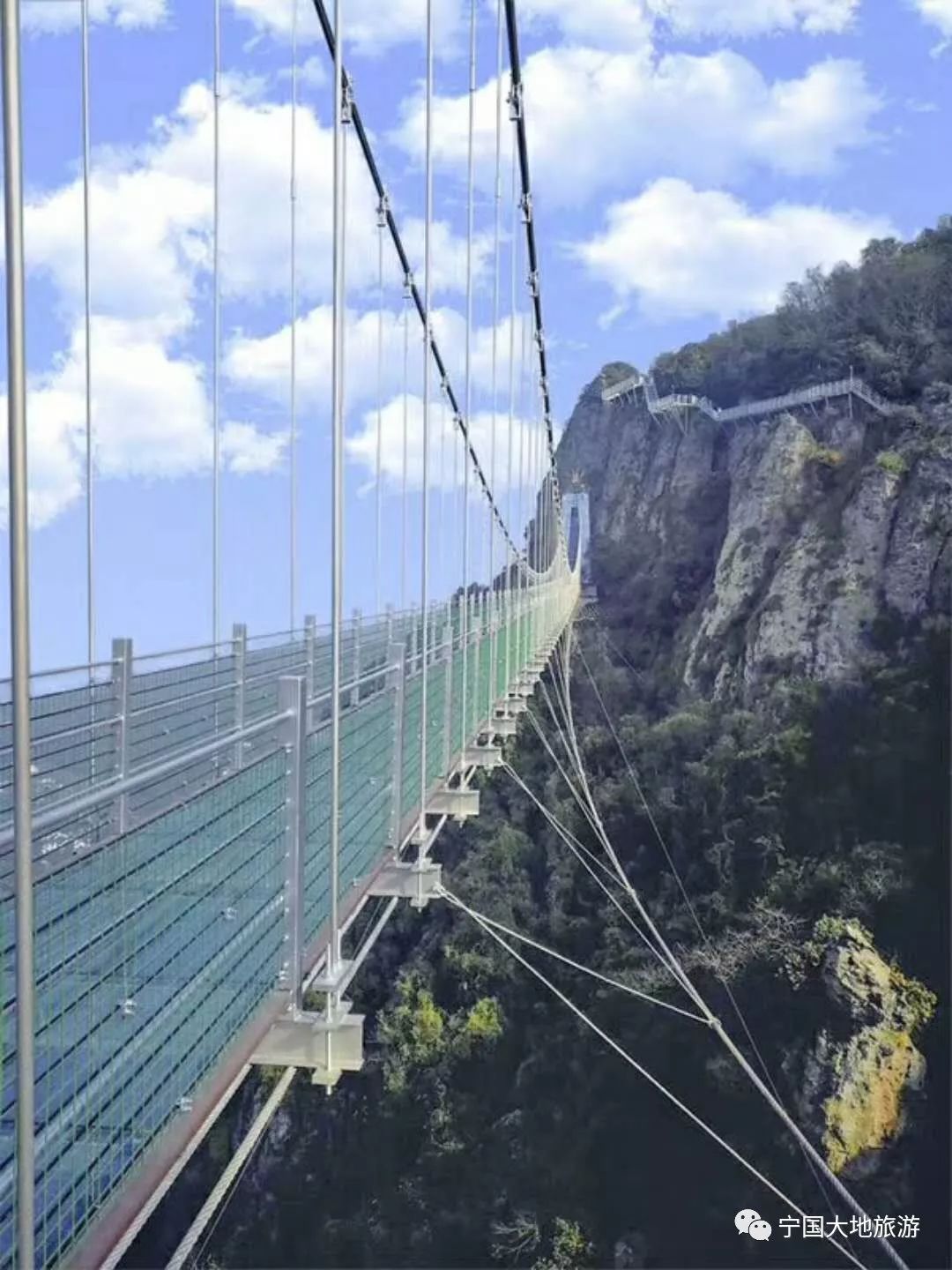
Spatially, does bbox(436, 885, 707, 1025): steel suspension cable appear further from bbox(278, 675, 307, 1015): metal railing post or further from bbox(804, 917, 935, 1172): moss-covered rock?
bbox(804, 917, 935, 1172): moss-covered rock

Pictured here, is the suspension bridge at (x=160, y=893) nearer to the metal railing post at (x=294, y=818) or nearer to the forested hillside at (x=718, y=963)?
the metal railing post at (x=294, y=818)

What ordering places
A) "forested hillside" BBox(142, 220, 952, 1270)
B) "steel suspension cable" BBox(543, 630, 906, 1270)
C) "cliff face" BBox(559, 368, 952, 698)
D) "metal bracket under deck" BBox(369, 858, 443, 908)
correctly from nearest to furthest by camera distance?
1. "metal bracket under deck" BBox(369, 858, 443, 908)
2. "steel suspension cable" BBox(543, 630, 906, 1270)
3. "forested hillside" BBox(142, 220, 952, 1270)
4. "cliff face" BBox(559, 368, 952, 698)

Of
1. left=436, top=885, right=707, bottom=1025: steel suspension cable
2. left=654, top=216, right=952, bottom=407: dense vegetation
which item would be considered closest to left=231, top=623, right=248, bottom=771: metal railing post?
left=436, top=885, right=707, bottom=1025: steel suspension cable

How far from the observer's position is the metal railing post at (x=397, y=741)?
280 centimetres

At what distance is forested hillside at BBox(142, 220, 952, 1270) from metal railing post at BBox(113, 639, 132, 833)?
8789 mm

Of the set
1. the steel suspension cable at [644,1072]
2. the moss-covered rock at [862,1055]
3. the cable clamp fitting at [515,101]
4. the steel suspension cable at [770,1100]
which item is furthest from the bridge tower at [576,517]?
the cable clamp fitting at [515,101]

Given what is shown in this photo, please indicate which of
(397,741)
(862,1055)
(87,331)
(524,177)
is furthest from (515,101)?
(862,1055)

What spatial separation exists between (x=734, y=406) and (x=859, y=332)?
13.1 feet

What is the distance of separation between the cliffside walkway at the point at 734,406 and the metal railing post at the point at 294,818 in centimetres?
2007

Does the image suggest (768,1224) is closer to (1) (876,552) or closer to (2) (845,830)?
(2) (845,830)

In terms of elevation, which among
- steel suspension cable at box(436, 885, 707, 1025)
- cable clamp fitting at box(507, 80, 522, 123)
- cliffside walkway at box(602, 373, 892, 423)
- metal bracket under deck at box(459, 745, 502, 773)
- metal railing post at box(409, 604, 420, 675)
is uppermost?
cliffside walkway at box(602, 373, 892, 423)

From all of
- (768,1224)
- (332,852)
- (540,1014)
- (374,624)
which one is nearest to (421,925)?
(540,1014)

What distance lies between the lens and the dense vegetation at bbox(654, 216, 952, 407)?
67.2 feet

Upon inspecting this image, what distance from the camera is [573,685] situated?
2117 cm
